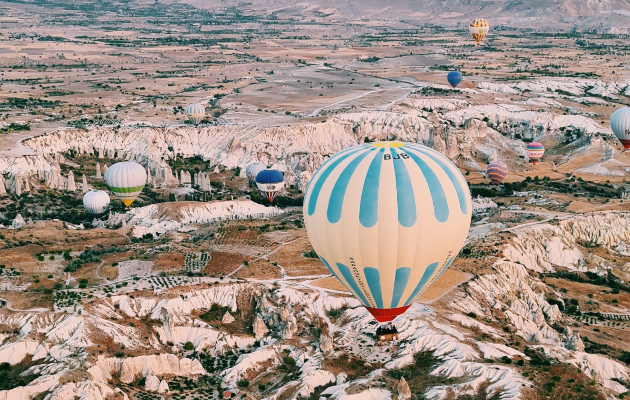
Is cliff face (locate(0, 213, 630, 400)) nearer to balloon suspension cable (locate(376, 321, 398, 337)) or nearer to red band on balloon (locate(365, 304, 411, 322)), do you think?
balloon suspension cable (locate(376, 321, 398, 337))

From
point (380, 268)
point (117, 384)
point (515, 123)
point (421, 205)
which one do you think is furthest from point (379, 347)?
point (515, 123)

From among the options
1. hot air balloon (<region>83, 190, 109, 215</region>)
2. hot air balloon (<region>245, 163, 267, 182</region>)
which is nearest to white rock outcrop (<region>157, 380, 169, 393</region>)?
hot air balloon (<region>83, 190, 109, 215</region>)

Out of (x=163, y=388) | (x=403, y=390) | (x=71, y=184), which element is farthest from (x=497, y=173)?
(x=163, y=388)

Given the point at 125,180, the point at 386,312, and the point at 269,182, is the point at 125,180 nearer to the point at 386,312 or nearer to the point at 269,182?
the point at 269,182

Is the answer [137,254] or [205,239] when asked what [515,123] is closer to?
[205,239]

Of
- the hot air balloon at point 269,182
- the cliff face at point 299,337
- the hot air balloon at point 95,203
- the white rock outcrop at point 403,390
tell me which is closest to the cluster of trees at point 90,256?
the cliff face at point 299,337
